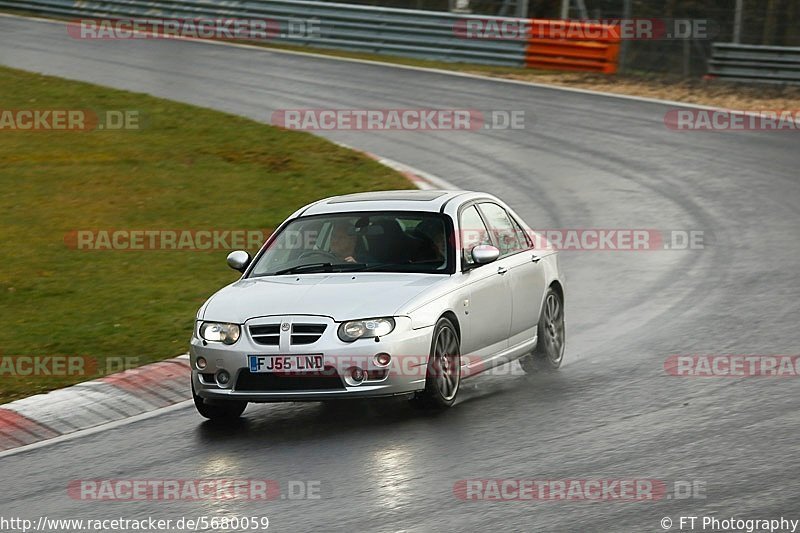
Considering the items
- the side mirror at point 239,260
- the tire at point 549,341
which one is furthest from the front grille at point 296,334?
the tire at point 549,341

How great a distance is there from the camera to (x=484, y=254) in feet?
33.5

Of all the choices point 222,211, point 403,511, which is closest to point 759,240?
point 222,211

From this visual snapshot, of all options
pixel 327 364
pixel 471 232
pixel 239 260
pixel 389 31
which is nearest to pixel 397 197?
pixel 471 232

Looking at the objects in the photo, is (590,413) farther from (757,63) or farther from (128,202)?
(757,63)

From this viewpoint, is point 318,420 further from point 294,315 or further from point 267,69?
point 267,69

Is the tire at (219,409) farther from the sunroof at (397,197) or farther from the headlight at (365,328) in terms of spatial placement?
the sunroof at (397,197)

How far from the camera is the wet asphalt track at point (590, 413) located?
24.4 feet

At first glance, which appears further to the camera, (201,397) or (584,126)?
(584,126)

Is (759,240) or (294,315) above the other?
(294,315)

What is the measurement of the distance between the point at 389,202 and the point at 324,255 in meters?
0.69

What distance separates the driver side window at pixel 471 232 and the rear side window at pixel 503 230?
15 cm

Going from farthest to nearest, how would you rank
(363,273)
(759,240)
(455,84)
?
1. (455,84)
2. (759,240)
3. (363,273)

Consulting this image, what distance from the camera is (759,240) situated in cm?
1659

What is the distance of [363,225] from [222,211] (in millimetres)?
7522
